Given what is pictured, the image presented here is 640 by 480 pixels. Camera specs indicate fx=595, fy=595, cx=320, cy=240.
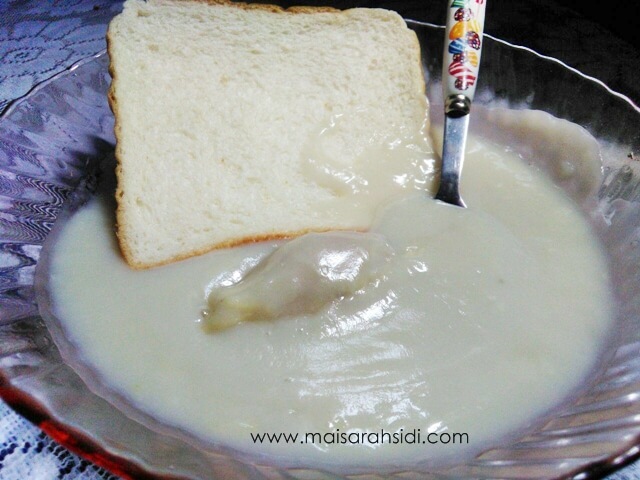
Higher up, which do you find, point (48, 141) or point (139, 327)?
point (48, 141)

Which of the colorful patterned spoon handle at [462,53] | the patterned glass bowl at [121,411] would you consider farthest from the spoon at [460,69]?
the patterned glass bowl at [121,411]

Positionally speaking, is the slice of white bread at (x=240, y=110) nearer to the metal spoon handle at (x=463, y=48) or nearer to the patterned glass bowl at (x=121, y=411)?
the metal spoon handle at (x=463, y=48)

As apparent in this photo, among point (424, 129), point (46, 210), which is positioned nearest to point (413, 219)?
point (424, 129)

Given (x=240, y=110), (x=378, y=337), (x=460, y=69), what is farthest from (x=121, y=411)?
(x=460, y=69)

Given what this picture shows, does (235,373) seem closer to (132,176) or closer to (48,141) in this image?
(132,176)

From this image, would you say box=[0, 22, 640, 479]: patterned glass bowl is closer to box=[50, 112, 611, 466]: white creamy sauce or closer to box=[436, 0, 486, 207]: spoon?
box=[50, 112, 611, 466]: white creamy sauce

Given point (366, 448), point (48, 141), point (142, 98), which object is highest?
point (142, 98)

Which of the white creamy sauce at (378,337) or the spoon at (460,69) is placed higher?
the spoon at (460,69)
